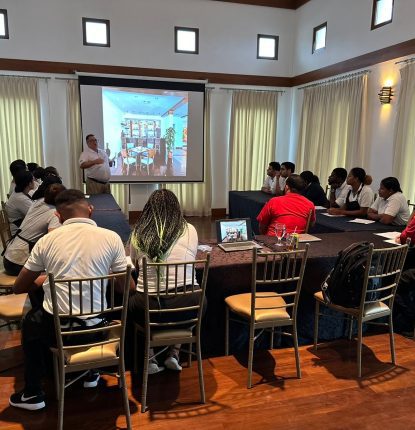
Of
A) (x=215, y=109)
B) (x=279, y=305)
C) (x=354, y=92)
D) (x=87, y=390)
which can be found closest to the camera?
(x=87, y=390)

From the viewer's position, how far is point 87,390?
2.20m

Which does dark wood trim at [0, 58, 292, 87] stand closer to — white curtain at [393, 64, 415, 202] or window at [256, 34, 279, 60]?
window at [256, 34, 279, 60]

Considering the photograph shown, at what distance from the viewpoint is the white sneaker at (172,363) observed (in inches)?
94.4

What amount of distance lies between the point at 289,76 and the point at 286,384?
6817 millimetres

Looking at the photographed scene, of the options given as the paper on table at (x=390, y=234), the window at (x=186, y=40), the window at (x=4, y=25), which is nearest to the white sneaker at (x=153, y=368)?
the paper on table at (x=390, y=234)

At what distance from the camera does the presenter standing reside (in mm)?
5859

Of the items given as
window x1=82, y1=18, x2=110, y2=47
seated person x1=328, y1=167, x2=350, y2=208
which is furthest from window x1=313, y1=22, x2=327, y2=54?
window x1=82, y1=18, x2=110, y2=47

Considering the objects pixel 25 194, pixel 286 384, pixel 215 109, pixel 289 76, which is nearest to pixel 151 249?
pixel 286 384

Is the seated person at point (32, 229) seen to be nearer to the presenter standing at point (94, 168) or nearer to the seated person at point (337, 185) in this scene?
the presenter standing at point (94, 168)

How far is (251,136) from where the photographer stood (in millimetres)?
7703

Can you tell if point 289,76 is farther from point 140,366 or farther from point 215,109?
point 140,366

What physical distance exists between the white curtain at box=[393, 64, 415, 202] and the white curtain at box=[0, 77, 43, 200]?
5.78 meters

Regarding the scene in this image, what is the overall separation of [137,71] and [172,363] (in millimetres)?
5855

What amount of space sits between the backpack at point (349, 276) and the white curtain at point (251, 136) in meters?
5.48
